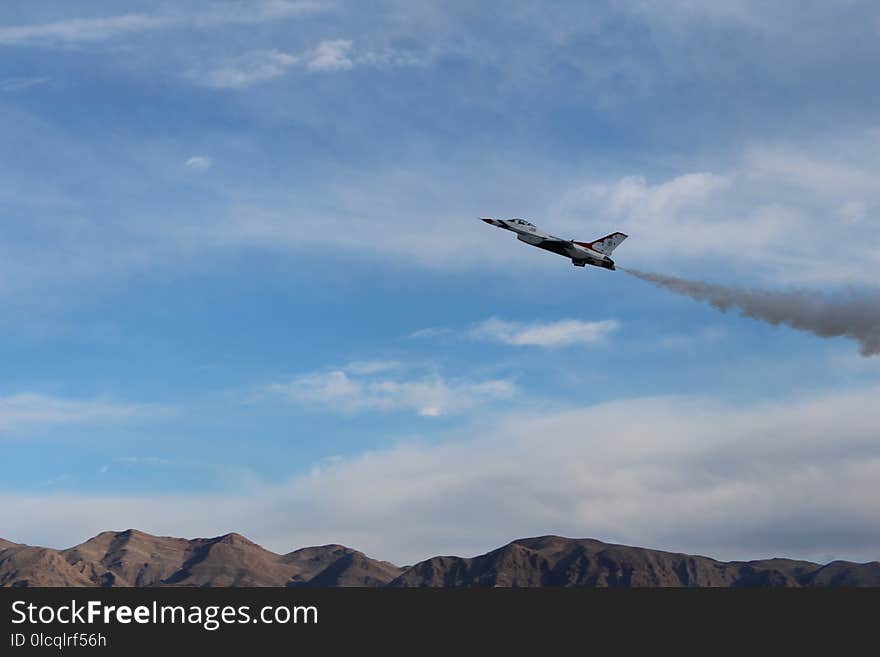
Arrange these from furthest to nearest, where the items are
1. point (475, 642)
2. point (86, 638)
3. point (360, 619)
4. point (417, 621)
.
Result: 1. point (417, 621)
2. point (360, 619)
3. point (475, 642)
4. point (86, 638)

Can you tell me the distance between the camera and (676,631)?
175 meters

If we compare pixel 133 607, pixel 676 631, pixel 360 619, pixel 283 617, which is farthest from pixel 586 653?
pixel 133 607

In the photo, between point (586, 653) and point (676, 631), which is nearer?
point (586, 653)

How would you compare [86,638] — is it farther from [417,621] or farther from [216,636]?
[417,621]

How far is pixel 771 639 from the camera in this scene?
543 feet

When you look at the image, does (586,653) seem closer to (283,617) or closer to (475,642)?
(475,642)

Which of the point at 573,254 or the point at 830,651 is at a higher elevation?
the point at 573,254

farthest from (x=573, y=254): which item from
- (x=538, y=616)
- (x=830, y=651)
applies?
(x=830, y=651)

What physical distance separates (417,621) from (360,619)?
58.4ft

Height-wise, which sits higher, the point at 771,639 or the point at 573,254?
the point at 573,254

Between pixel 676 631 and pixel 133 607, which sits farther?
pixel 676 631

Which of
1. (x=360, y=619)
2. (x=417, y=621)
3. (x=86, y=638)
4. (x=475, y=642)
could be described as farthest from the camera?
(x=417, y=621)

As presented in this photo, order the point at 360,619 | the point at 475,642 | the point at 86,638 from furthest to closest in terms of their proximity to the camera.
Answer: the point at 360,619, the point at 475,642, the point at 86,638

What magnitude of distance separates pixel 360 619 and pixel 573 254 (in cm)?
7949
